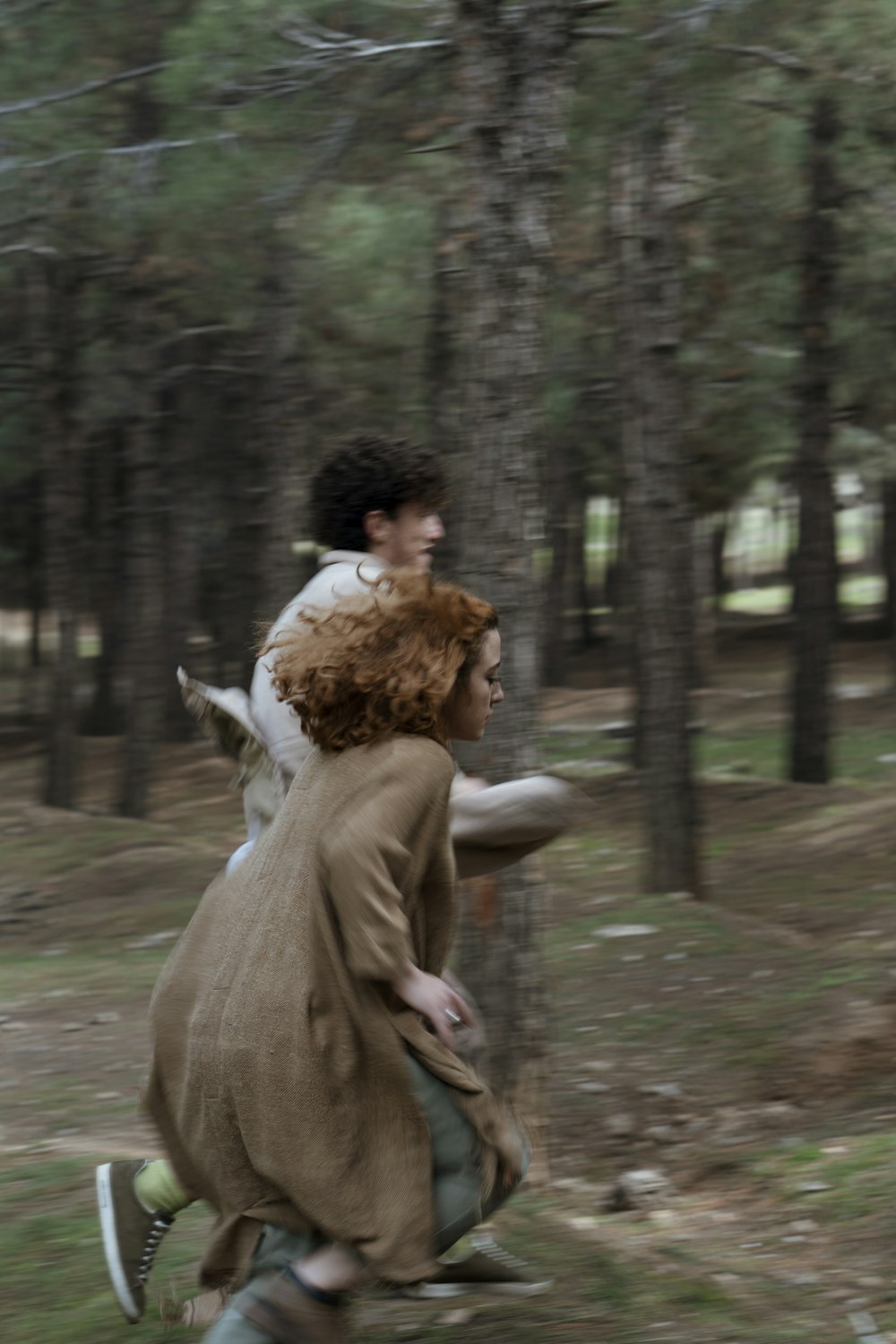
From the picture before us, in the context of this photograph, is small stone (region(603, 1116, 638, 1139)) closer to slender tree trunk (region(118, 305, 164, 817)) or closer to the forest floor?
the forest floor

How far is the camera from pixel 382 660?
10.0ft

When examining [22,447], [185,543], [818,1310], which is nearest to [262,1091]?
[818,1310]

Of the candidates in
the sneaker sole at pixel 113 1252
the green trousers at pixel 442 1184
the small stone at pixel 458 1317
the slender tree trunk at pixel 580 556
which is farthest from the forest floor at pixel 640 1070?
the slender tree trunk at pixel 580 556

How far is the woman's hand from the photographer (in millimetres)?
2994

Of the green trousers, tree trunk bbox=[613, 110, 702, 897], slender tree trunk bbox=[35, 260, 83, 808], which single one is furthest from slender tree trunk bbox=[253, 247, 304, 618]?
the green trousers

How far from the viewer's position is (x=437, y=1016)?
3.03 meters

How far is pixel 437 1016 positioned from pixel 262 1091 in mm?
337

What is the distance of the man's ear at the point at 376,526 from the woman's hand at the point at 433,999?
1211mm

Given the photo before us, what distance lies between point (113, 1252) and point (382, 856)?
1.43m

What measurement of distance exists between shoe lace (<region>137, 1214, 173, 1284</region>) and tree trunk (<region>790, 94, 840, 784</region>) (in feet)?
34.0

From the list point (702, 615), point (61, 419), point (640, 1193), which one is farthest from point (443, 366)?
point (702, 615)

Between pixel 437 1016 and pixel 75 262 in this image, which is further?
pixel 75 262

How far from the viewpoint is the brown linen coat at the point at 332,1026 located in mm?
2961

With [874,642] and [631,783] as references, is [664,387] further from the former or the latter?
[874,642]
